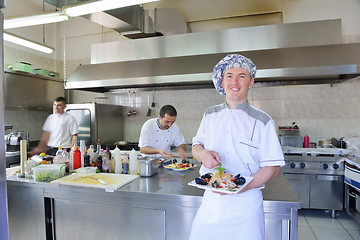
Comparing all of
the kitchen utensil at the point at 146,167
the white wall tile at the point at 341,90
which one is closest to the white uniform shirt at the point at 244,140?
the kitchen utensil at the point at 146,167

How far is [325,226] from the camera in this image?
3.23 m

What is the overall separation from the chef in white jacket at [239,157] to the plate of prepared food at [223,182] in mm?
50

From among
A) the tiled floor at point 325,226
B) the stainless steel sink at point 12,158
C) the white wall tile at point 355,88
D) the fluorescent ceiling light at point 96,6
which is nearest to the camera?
the fluorescent ceiling light at point 96,6

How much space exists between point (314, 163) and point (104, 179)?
3.00m

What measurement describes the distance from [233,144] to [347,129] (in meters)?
3.64

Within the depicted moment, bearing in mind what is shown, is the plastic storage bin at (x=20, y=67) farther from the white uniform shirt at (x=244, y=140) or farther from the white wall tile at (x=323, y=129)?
the white wall tile at (x=323, y=129)

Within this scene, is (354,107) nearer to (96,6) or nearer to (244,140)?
(244,140)

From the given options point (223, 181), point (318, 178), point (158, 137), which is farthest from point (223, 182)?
point (318, 178)

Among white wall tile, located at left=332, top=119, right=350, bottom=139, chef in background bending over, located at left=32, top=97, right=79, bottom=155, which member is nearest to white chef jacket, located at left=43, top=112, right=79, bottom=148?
chef in background bending over, located at left=32, top=97, right=79, bottom=155

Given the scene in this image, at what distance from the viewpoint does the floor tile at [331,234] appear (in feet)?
9.60

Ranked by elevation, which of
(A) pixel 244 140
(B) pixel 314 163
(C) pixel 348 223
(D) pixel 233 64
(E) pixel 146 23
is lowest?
(C) pixel 348 223

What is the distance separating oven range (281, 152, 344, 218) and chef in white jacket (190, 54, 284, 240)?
98.8 inches

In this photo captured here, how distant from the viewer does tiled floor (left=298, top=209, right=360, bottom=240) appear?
9.74 ft

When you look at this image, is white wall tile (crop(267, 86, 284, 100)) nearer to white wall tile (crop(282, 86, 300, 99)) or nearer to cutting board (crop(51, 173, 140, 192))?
white wall tile (crop(282, 86, 300, 99))
